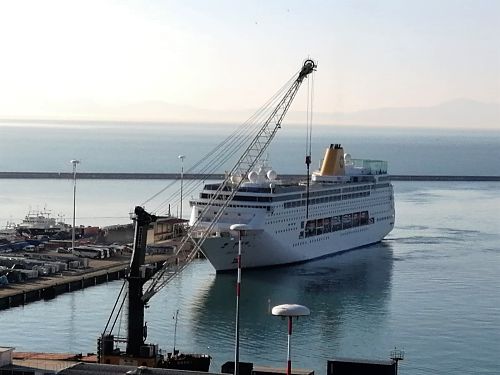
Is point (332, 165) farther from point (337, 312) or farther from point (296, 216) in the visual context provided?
point (337, 312)

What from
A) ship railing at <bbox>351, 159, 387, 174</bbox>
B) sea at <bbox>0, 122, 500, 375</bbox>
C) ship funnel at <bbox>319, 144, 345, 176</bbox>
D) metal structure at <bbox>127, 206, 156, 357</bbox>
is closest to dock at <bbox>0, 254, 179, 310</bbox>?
sea at <bbox>0, 122, 500, 375</bbox>

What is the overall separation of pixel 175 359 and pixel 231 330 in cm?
493

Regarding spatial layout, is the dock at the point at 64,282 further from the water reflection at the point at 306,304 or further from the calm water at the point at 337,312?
the water reflection at the point at 306,304

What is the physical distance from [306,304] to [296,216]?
8.02 m

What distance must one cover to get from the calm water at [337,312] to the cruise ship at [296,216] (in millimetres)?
616

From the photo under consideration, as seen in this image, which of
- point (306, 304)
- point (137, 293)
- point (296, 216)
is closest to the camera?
point (137, 293)

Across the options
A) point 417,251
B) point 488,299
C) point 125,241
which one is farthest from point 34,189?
point 488,299

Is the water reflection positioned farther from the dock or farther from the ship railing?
the ship railing

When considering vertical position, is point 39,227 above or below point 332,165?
below

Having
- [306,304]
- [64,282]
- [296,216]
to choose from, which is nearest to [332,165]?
[296,216]

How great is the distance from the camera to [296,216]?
33656 millimetres

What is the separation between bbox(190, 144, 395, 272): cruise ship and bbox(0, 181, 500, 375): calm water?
0.62 m

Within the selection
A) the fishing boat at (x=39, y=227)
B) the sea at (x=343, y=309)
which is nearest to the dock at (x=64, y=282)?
the sea at (x=343, y=309)

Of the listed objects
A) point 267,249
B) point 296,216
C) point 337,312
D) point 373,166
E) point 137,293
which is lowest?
point 337,312
